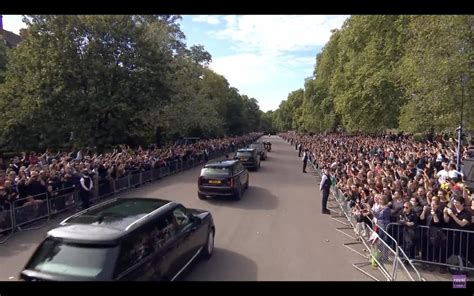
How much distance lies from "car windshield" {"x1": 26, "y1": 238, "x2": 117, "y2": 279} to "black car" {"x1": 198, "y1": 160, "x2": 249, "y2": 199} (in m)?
8.75

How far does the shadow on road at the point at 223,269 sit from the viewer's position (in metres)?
6.66

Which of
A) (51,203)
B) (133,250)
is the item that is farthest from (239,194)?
(133,250)

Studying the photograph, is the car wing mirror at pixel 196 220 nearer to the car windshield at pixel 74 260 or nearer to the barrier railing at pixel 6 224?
the car windshield at pixel 74 260

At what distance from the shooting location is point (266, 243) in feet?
28.6

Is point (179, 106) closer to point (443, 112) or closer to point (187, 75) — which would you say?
point (187, 75)

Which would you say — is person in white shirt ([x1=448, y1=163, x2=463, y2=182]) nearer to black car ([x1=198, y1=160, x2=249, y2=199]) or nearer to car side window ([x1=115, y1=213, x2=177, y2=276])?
black car ([x1=198, y1=160, x2=249, y2=199])

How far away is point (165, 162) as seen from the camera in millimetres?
20875

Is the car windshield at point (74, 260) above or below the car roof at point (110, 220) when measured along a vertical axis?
below

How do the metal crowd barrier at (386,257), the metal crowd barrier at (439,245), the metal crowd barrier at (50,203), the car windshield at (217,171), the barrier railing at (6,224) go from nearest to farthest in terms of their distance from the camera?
1. the metal crowd barrier at (386,257)
2. the metal crowd barrier at (439,245)
3. the barrier railing at (6,224)
4. the metal crowd barrier at (50,203)
5. the car windshield at (217,171)

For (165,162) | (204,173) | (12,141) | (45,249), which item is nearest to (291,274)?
(45,249)

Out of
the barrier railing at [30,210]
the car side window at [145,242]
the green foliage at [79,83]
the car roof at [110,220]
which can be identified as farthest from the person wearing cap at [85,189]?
the green foliage at [79,83]

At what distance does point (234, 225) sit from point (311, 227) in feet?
7.55

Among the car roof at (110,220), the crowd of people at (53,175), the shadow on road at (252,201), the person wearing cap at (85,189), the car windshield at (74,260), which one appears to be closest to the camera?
the car windshield at (74,260)

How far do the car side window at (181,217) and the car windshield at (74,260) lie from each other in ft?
6.20
